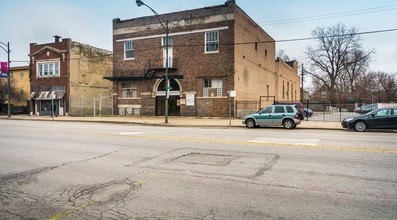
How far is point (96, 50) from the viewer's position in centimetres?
4400

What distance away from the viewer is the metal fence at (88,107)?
131 ft

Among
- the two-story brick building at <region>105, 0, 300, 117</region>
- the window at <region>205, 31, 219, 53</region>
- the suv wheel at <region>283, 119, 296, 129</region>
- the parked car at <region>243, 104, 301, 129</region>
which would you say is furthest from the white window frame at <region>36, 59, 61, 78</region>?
the suv wheel at <region>283, 119, 296, 129</region>

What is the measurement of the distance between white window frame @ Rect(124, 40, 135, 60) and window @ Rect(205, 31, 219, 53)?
9098 millimetres

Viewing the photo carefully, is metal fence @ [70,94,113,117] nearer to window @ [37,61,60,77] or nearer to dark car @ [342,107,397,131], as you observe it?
window @ [37,61,60,77]

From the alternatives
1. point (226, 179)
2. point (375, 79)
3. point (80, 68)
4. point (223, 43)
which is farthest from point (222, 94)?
point (375, 79)

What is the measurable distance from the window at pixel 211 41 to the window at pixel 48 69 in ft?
67.9

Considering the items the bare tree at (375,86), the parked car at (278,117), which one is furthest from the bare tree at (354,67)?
the parked car at (278,117)

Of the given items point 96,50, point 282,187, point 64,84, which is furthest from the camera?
point 96,50

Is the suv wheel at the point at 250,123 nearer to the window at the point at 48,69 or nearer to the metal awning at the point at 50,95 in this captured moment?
the metal awning at the point at 50,95

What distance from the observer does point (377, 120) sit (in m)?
18.0

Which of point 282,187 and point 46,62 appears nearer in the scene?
point 282,187

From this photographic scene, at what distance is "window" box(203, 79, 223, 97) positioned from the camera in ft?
103

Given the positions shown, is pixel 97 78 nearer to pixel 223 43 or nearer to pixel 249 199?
pixel 223 43

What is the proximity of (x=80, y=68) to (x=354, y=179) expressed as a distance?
3971 centimetres
